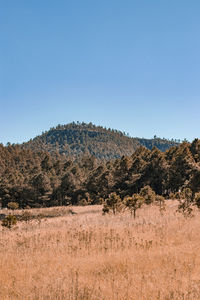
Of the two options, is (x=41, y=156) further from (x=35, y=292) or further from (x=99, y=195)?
(x=35, y=292)

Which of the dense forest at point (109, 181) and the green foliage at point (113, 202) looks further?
the dense forest at point (109, 181)

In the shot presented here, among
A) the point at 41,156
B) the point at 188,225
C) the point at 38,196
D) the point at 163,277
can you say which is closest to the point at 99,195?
the point at 38,196

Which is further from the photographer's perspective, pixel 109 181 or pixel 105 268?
pixel 109 181

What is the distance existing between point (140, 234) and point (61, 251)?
273 cm

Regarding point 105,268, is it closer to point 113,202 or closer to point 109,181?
point 113,202

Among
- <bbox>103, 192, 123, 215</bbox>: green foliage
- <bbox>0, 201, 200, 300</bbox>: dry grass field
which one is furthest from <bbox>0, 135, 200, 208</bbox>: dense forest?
<bbox>0, 201, 200, 300</bbox>: dry grass field

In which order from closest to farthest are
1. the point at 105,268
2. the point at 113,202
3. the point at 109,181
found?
the point at 105,268 < the point at 113,202 < the point at 109,181

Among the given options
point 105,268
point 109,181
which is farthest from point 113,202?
point 109,181

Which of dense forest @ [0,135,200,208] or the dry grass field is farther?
dense forest @ [0,135,200,208]

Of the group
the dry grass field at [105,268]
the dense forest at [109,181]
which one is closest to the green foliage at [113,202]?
the dry grass field at [105,268]

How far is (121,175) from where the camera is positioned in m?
57.2

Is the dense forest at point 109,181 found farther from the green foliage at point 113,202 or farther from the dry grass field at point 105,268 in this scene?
the dry grass field at point 105,268

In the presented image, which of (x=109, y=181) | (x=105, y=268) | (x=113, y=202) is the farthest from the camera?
(x=109, y=181)

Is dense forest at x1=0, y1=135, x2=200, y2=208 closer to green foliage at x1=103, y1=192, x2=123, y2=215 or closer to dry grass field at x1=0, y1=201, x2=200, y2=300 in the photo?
green foliage at x1=103, y1=192, x2=123, y2=215
